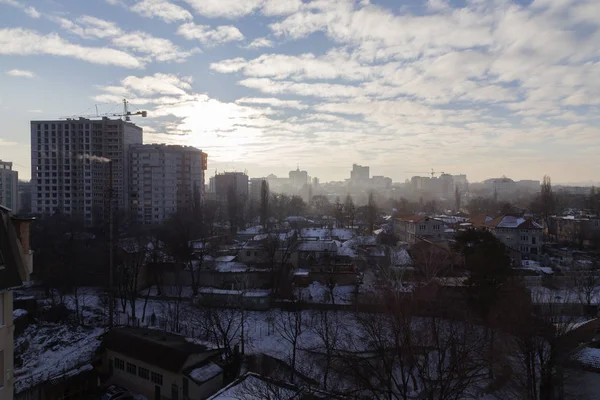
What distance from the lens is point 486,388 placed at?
288 inches

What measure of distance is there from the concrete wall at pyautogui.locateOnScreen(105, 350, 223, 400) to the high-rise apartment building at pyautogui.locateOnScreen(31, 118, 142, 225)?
20882mm

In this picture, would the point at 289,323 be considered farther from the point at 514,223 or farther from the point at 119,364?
the point at 514,223

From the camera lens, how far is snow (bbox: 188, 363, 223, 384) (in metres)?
7.36

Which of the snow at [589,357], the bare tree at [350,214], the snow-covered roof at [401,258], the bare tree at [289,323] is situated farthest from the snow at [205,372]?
the bare tree at [350,214]

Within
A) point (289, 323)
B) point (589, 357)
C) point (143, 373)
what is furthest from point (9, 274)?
point (589, 357)

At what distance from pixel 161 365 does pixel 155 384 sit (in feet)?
1.64

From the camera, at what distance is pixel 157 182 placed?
97.1ft

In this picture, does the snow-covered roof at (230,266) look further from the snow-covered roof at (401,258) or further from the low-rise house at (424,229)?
the low-rise house at (424,229)

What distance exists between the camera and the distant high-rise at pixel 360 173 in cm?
12612

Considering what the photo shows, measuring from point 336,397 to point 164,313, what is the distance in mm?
8177

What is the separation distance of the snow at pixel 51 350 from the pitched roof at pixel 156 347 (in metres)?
0.73

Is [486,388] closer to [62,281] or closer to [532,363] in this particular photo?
[532,363]

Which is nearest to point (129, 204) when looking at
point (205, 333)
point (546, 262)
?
point (205, 333)

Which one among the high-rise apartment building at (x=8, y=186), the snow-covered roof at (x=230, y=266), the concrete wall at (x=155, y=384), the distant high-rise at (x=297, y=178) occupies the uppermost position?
the distant high-rise at (x=297, y=178)
